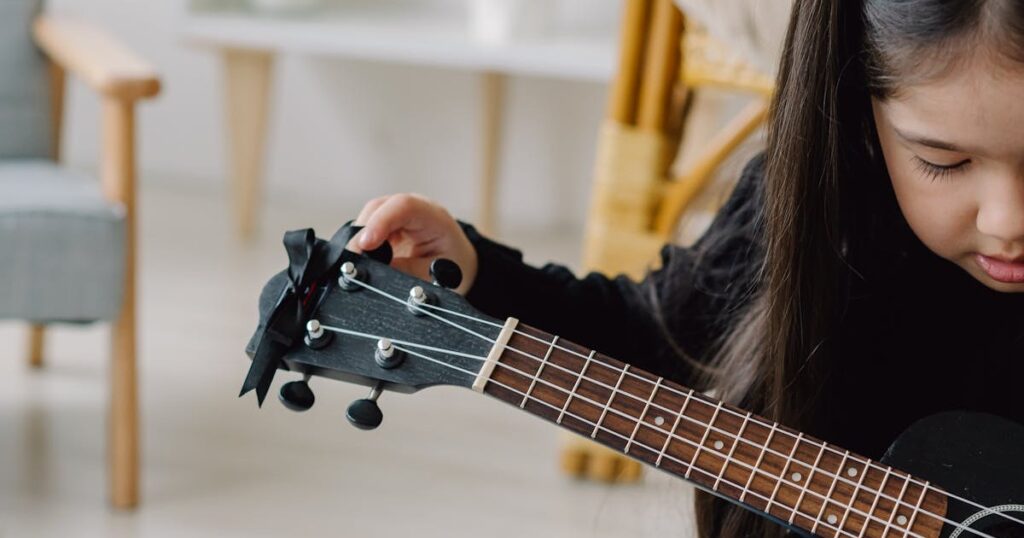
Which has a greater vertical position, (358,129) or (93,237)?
(93,237)

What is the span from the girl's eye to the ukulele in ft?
0.48

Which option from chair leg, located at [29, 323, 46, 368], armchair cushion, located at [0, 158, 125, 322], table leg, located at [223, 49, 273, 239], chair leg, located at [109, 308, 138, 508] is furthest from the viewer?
table leg, located at [223, 49, 273, 239]

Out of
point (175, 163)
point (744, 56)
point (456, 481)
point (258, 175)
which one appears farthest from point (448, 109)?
point (744, 56)

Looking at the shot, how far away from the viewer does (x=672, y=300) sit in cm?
95

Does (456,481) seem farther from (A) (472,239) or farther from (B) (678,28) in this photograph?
(A) (472,239)

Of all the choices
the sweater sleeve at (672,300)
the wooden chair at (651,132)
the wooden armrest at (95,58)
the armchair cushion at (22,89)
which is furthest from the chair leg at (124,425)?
the sweater sleeve at (672,300)

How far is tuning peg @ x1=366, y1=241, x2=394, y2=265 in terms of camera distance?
756 mm

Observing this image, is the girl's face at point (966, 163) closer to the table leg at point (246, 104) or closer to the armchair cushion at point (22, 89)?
the armchair cushion at point (22, 89)

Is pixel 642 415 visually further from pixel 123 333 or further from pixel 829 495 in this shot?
pixel 123 333

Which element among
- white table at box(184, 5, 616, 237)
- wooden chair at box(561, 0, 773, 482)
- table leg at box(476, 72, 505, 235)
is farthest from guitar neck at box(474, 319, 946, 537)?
table leg at box(476, 72, 505, 235)

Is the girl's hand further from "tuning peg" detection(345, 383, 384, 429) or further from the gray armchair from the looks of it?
the gray armchair

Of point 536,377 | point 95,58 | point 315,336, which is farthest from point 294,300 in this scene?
point 95,58

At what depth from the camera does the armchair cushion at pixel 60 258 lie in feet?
4.56

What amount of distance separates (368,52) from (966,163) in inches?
67.2
